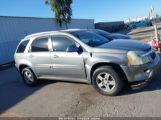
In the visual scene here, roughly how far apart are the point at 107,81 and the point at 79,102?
2.79ft

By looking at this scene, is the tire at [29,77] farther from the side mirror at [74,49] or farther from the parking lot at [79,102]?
the side mirror at [74,49]

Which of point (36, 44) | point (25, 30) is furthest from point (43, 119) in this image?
point (25, 30)

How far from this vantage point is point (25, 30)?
23.1 meters

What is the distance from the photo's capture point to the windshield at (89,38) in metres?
6.28

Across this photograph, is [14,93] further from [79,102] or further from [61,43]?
[79,102]

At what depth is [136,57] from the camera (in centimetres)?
538

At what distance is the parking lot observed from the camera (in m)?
4.91

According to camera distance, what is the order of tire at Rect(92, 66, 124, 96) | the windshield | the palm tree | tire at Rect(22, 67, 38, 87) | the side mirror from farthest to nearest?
the palm tree < tire at Rect(22, 67, 38, 87) < the windshield < the side mirror < tire at Rect(92, 66, 124, 96)

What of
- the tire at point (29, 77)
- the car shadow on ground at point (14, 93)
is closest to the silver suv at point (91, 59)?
the tire at point (29, 77)

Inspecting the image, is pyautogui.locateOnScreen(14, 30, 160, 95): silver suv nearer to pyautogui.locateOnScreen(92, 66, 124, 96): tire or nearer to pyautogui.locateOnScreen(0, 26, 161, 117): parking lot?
pyautogui.locateOnScreen(92, 66, 124, 96): tire

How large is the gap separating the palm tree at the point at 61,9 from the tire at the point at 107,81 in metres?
27.7

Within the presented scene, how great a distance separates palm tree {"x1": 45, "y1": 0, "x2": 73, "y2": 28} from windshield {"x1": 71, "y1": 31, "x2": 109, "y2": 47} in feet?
86.3

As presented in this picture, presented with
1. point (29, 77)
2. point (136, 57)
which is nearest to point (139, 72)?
point (136, 57)

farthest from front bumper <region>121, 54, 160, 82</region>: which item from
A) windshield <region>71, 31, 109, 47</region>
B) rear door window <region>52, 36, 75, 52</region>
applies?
rear door window <region>52, 36, 75, 52</region>
